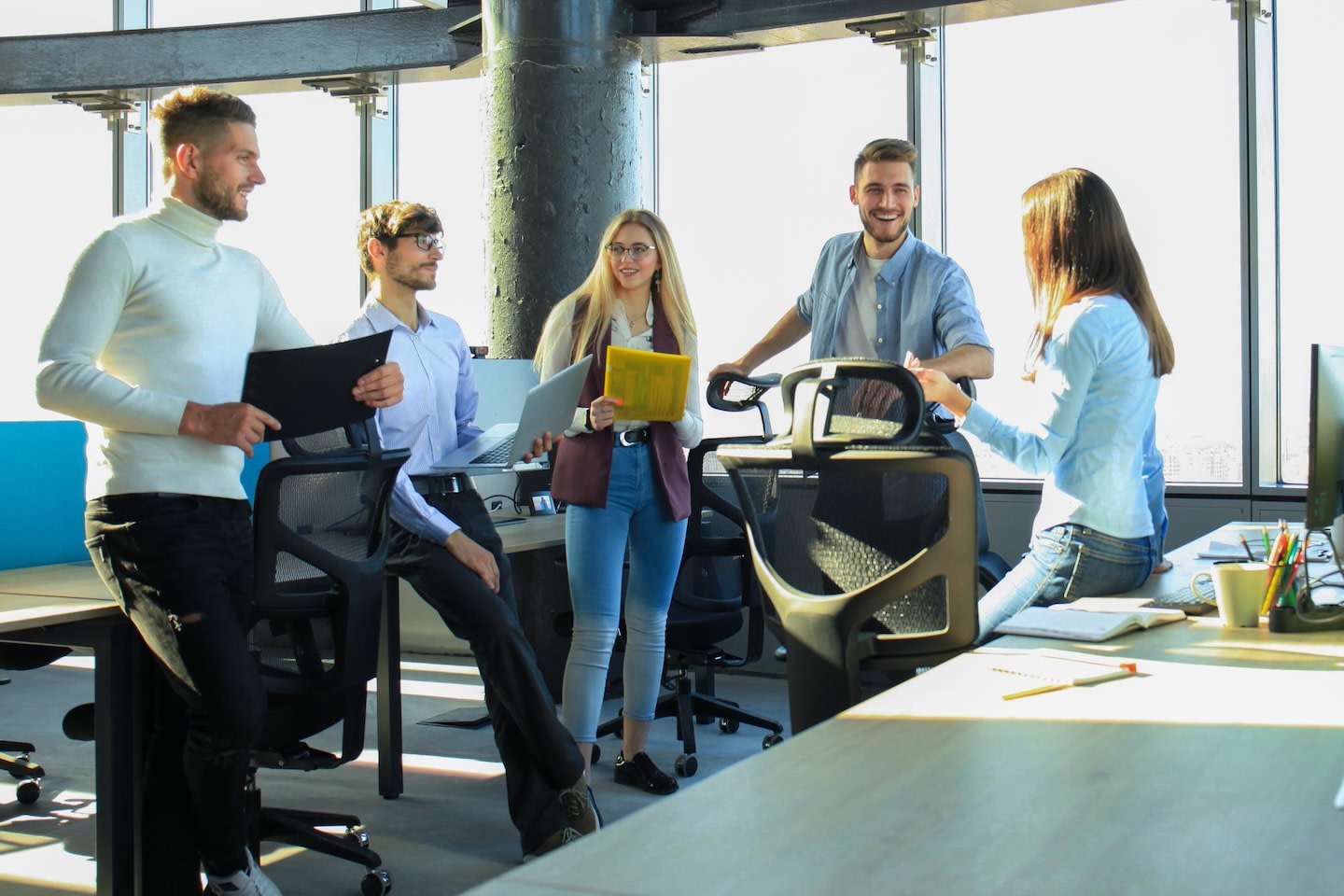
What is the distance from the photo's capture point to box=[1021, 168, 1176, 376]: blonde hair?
246 centimetres

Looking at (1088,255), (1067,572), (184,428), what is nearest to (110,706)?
(184,428)

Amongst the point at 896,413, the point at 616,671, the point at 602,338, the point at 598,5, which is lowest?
the point at 616,671

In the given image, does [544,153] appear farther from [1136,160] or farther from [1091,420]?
[1091,420]

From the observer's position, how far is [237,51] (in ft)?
23.0

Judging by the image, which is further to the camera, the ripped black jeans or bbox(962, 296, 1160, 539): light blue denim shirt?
the ripped black jeans

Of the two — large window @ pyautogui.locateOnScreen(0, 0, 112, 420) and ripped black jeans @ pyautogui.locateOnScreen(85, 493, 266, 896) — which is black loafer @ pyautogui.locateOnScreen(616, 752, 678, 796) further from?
large window @ pyautogui.locateOnScreen(0, 0, 112, 420)

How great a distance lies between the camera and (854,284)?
12.3ft

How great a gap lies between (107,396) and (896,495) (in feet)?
4.91

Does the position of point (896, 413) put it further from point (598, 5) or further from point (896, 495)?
point (598, 5)

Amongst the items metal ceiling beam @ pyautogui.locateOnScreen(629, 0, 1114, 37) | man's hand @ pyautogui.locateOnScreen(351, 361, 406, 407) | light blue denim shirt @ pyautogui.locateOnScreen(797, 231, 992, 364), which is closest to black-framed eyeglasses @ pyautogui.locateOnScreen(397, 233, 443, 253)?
man's hand @ pyautogui.locateOnScreen(351, 361, 406, 407)

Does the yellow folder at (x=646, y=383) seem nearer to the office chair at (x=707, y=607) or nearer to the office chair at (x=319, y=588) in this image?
the office chair at (x=319, y=588)

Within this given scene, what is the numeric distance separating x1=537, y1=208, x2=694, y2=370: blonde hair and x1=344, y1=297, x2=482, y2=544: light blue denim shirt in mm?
269

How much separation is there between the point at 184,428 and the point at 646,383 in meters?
1.21

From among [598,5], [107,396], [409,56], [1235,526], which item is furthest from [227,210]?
[409,56]
